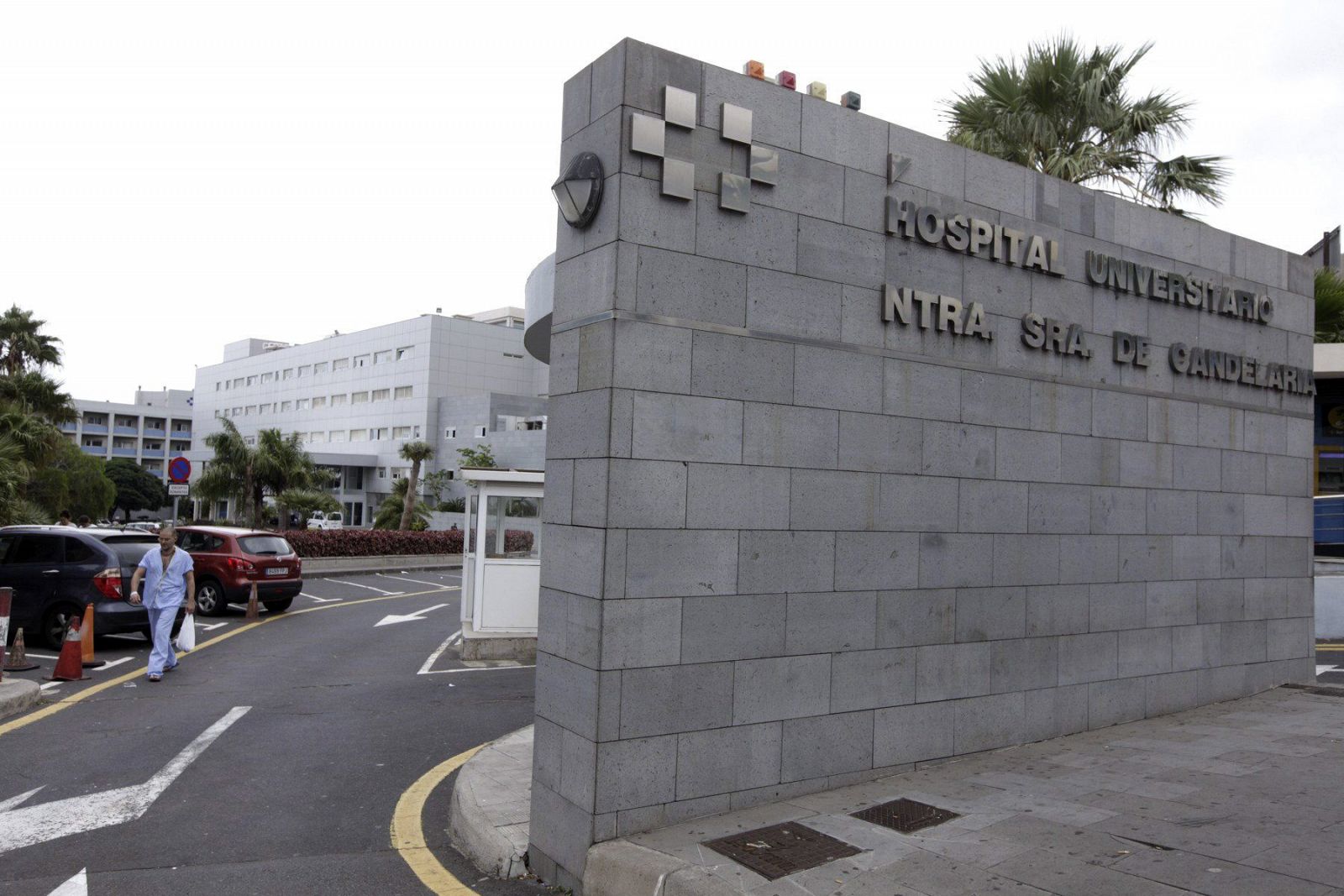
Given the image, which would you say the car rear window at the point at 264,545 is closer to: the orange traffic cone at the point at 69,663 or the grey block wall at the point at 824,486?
the orange traffic cone at the point at 69,663

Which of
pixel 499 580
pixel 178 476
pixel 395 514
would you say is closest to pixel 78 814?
pixel 499 580

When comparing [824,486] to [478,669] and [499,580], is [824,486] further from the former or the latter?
[499,580]

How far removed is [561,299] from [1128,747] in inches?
197

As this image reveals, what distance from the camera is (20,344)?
35.3 metres

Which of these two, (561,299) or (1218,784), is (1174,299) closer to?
(1218,784)

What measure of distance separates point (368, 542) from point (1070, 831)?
2817cm

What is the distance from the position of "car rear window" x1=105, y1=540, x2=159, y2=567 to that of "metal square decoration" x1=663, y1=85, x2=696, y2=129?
10.5 metres

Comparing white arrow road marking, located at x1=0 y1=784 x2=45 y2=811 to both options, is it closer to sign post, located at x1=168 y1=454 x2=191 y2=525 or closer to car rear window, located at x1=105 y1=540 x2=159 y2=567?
car rear window, located at x1=105 y1=540 x2=159 y2=567

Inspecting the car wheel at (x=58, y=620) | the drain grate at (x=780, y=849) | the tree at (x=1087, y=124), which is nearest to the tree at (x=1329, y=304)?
the tree at (x=1087, y=124)

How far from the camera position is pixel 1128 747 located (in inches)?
267

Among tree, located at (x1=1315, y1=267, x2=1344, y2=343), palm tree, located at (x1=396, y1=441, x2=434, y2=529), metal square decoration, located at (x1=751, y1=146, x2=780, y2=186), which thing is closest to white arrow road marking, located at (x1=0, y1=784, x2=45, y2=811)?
metal square decoration, located at (x1=751, y1=146, x2=780, y2=186)

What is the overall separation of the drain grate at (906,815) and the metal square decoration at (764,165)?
3727 mm

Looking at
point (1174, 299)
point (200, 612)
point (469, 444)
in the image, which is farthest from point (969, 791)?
point (469, 444)

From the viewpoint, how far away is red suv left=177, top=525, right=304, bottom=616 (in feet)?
56.2
